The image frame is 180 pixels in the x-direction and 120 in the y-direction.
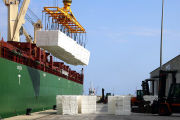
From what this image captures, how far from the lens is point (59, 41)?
24.9 metres

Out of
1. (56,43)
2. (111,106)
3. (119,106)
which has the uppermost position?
(56,43)

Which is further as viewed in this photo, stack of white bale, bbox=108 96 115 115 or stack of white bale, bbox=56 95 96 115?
stack of white bale, bbox=108 96 115 115

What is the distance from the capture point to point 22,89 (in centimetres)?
2303

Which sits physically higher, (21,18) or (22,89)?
(21,18)

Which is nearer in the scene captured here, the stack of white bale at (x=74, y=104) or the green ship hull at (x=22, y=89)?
the green ship hull at (x=22, y=89)

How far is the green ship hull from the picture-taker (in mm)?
19078

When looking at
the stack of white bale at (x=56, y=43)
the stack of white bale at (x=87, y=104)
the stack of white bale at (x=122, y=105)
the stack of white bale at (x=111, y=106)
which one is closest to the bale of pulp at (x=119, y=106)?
the stack of white bale at (x=122, y=105)

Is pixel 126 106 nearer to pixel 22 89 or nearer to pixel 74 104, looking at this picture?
pixel 74 104

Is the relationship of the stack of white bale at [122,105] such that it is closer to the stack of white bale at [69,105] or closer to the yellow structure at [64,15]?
the stack of white bale at [69,105]

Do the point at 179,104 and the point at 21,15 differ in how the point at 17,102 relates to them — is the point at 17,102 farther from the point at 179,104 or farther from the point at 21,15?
the point at 21,15

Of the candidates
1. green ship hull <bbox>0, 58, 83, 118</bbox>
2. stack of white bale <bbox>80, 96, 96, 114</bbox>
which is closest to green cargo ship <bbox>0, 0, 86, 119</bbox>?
green ship hull <bbox>0, 58, 83, 118</bbox>

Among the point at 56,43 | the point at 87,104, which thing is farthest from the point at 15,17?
the point at 87,104

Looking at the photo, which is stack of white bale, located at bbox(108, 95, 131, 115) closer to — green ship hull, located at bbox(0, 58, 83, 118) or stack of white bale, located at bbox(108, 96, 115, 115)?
stack of white bale, located at bbox(108, 96, 115, 115)

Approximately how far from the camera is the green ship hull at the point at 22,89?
62.6ft
